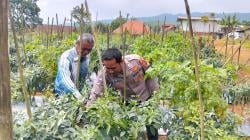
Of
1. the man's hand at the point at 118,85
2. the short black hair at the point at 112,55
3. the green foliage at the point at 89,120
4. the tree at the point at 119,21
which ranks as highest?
the tree at the point at 119,21


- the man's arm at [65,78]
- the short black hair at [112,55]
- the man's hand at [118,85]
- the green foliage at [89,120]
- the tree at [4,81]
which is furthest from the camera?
the man's arm at [65,78]

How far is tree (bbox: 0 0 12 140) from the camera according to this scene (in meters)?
1.33

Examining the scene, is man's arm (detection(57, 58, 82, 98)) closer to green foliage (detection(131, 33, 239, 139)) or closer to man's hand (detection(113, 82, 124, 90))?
man's hand (detection(113, 82, 124, 90))

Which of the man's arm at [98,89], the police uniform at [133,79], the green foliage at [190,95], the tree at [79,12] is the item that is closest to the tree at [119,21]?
the tree at [79,12]

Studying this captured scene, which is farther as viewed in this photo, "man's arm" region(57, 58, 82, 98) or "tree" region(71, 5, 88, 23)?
"man's arm" region(57, 58, 82, 98)

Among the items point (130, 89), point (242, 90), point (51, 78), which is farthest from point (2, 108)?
point (242, 90)

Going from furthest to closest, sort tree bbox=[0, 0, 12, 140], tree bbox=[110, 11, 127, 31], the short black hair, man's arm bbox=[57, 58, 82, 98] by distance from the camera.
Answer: tree bbox=[110, 11, 127, 31] < man's arm bbox=[57, 58, 82, 98] < the short black hair < tree bbox=[0, 0, 12, 140]

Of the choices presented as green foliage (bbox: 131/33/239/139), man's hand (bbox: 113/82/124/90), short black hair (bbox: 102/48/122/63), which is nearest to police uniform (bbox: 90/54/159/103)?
man's hand (bbox: 113/82/124/90)

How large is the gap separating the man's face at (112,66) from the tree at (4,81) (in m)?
1.93

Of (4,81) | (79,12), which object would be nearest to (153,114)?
(4,81)

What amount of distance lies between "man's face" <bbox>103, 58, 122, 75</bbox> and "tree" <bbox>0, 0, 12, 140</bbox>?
76.1 inches

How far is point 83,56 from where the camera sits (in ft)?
13.5

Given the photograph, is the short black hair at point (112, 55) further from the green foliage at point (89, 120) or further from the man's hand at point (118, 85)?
the green foliage at point (89, 120)

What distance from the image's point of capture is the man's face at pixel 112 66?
11.1 ft
